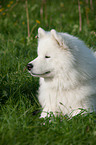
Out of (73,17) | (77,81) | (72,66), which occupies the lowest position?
(77,81)

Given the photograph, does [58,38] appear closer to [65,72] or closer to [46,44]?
[46,44]

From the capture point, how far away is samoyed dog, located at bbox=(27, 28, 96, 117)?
248 centimetres

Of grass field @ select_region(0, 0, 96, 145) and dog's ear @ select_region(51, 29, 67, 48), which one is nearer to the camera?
grass field @ select_region(0, 0, 96, 145)

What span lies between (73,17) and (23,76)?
3.55 meters

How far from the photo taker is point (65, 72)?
251 centimetres

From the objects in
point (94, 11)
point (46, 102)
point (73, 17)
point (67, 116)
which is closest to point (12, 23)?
point (73, 17)

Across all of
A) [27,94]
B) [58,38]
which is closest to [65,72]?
[58,38]

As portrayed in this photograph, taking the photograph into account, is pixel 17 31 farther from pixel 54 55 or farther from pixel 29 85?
pixel 54 55

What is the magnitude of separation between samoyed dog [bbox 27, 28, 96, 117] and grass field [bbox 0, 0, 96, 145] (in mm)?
196

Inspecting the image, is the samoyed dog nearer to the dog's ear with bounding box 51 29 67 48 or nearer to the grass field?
the dog's ear with bounding box 51 29 67 48

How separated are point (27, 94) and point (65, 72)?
960 mm

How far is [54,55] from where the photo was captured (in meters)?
2.51

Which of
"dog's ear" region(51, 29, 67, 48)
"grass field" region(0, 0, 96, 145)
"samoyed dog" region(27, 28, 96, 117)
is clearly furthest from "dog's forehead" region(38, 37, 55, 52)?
"grass field" region(0, 0, 96, 145)

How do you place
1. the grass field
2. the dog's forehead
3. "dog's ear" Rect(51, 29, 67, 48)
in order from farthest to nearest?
the dog's forehead, "dog's ear" Rect(51, 29, 67, 48), the grass field
